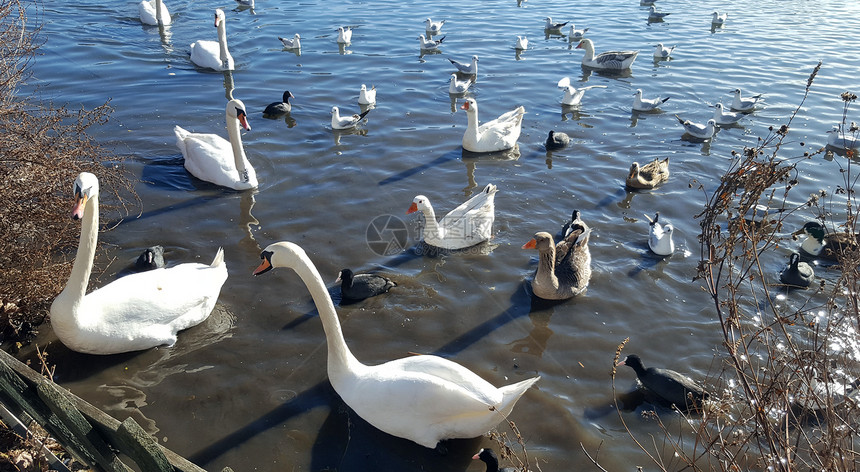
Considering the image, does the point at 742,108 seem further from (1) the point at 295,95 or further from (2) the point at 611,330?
(1) the point at 295,95

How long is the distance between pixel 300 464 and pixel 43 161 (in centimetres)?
401

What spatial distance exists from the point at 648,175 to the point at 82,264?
8932 mm

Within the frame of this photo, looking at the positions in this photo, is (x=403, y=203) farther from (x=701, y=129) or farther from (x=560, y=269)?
(x=701, y=129)

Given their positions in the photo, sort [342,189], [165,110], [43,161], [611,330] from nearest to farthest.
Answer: [43,161] → [611,330] → [342,189] → [165,110]

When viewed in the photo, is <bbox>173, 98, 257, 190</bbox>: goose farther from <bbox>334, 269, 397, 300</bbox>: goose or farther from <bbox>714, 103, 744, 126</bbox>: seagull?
<bbox>714, 103, 744, 126</bbox>: seagull

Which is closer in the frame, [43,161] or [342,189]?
[43,161]

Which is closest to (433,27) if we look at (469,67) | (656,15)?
(469,67)

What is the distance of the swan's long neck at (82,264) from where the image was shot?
587 centimetres

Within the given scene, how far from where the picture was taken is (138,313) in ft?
20.7

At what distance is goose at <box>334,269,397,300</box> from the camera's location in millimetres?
7453

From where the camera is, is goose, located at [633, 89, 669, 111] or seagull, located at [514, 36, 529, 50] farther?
seagull, located at [514, 36, 529, 50]

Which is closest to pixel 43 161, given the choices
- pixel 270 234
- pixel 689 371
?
pixel 270 234

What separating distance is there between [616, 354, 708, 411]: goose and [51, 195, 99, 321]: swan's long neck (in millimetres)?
5439

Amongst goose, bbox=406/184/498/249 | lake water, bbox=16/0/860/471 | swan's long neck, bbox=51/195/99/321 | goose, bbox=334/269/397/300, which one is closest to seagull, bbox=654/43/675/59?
lake water, bbox=16/0/860/471
